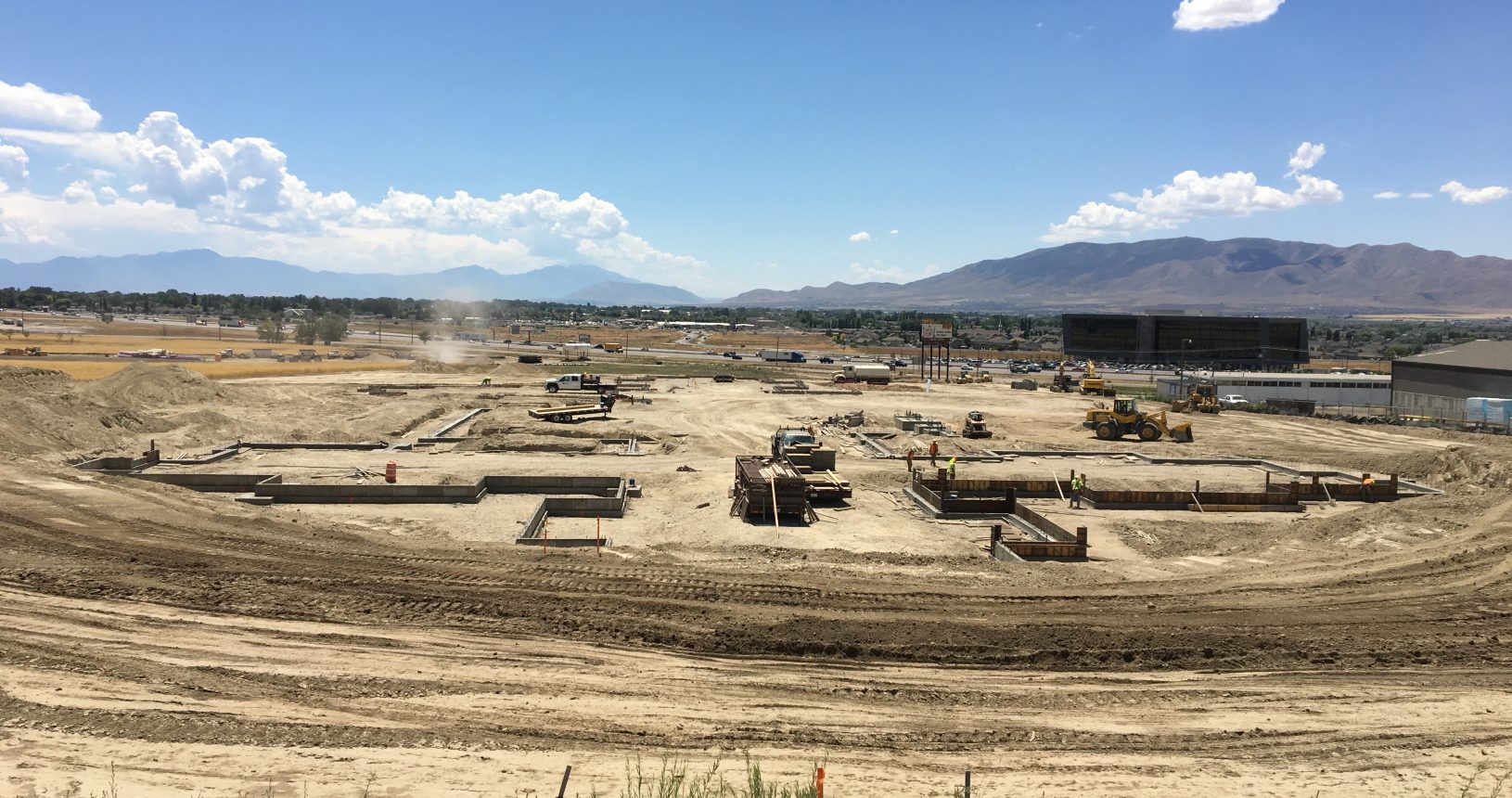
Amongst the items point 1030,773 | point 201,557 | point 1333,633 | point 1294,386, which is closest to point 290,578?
point 201,557

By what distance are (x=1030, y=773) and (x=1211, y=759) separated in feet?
8.03

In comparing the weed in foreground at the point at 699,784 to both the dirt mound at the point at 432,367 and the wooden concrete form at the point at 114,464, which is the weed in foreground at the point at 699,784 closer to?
the wooden concrete form at the point at 114,464

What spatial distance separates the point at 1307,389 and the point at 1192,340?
46.9 m

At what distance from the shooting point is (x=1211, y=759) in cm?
1081

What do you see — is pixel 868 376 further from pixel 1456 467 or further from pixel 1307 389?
pixel 1456 467

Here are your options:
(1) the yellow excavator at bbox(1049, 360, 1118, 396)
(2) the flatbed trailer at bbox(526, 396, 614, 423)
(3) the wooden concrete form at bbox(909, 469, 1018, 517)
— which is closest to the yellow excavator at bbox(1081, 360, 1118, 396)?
(1) the yellow excavator at bbox(1049, 360, 1118, 396)

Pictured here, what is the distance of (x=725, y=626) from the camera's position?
15.0 m

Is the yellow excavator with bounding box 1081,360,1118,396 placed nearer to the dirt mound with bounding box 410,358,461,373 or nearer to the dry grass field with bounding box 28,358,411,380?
the dirt mound with bounding box 410,358,461,373

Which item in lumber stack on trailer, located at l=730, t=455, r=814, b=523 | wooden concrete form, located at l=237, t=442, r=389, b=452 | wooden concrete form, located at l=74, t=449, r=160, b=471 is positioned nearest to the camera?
lumber stack on trailer, located at l=730, t=455, r=814, b=523

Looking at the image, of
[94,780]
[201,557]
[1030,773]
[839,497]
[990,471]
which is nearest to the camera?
[94,780]

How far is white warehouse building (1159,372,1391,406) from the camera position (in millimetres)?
61500

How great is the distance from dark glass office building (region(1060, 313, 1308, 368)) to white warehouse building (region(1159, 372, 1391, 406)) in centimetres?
4047

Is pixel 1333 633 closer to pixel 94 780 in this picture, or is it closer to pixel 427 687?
pixel 427 687

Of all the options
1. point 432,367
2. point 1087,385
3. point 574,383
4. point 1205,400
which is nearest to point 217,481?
point 574,383
